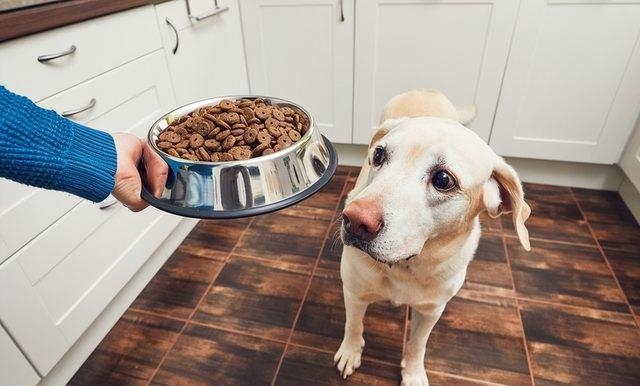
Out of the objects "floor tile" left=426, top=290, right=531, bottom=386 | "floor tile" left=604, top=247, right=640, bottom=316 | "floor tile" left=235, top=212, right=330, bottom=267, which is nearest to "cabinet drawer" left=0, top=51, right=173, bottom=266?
"floor tile" left=235, top=212, right=330, bottom=267

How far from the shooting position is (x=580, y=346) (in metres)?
1.42

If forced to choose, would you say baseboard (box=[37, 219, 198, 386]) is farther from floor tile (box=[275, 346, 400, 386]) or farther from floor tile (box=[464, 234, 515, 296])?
floor tile (box=[464, 234, 515, 296])

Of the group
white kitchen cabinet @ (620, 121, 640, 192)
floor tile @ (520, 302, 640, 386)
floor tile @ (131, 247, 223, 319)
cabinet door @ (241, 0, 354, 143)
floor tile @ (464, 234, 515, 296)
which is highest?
cabinet door @ (241, 0, 354, 143)

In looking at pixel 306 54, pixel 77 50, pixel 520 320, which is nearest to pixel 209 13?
pixel 306 54

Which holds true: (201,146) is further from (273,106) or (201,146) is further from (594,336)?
(594,336)

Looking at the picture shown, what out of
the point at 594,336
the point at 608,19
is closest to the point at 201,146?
the point at 594,336

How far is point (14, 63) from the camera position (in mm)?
1011

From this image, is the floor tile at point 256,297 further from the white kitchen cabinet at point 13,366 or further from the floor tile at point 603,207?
the floor tile at point 603,207

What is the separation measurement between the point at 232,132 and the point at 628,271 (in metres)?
1.81

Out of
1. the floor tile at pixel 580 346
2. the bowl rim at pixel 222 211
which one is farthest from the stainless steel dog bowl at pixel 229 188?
the floor tile at pixel 580 346

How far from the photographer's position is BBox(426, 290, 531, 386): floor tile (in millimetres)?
1344

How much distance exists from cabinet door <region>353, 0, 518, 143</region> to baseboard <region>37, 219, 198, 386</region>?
1.26 m

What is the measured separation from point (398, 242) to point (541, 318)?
1067 mm

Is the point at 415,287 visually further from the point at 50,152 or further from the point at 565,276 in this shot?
the point at 565,276
